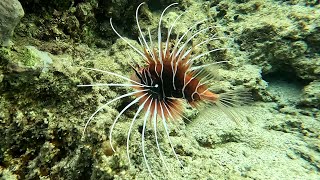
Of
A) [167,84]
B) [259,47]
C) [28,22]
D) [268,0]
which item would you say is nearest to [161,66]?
[167,84]

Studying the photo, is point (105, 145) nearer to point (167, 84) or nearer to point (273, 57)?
point (167, 84)

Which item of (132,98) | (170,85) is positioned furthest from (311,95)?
(132,98)

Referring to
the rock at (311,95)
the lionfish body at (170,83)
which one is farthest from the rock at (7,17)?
the rock at (311,95)

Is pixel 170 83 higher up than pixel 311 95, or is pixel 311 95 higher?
pixel 170 83

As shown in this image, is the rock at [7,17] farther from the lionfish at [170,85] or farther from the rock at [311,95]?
the rock at [311,95]

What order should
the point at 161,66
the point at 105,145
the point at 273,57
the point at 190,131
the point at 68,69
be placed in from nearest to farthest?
the point at 105,145, the point at 161,66, the point at 68,69, the point at 190,131, the point at 273,57

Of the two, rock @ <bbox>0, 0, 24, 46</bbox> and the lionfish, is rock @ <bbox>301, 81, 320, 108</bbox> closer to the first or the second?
the lionfish

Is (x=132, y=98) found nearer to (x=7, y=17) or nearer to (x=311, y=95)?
(x=7, y=17)

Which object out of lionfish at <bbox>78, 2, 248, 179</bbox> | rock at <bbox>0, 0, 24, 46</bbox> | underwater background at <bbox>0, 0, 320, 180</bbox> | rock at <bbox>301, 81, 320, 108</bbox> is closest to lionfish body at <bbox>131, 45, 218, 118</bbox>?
lionfish at <bbox>78, 2, 248, 179</bbox>
